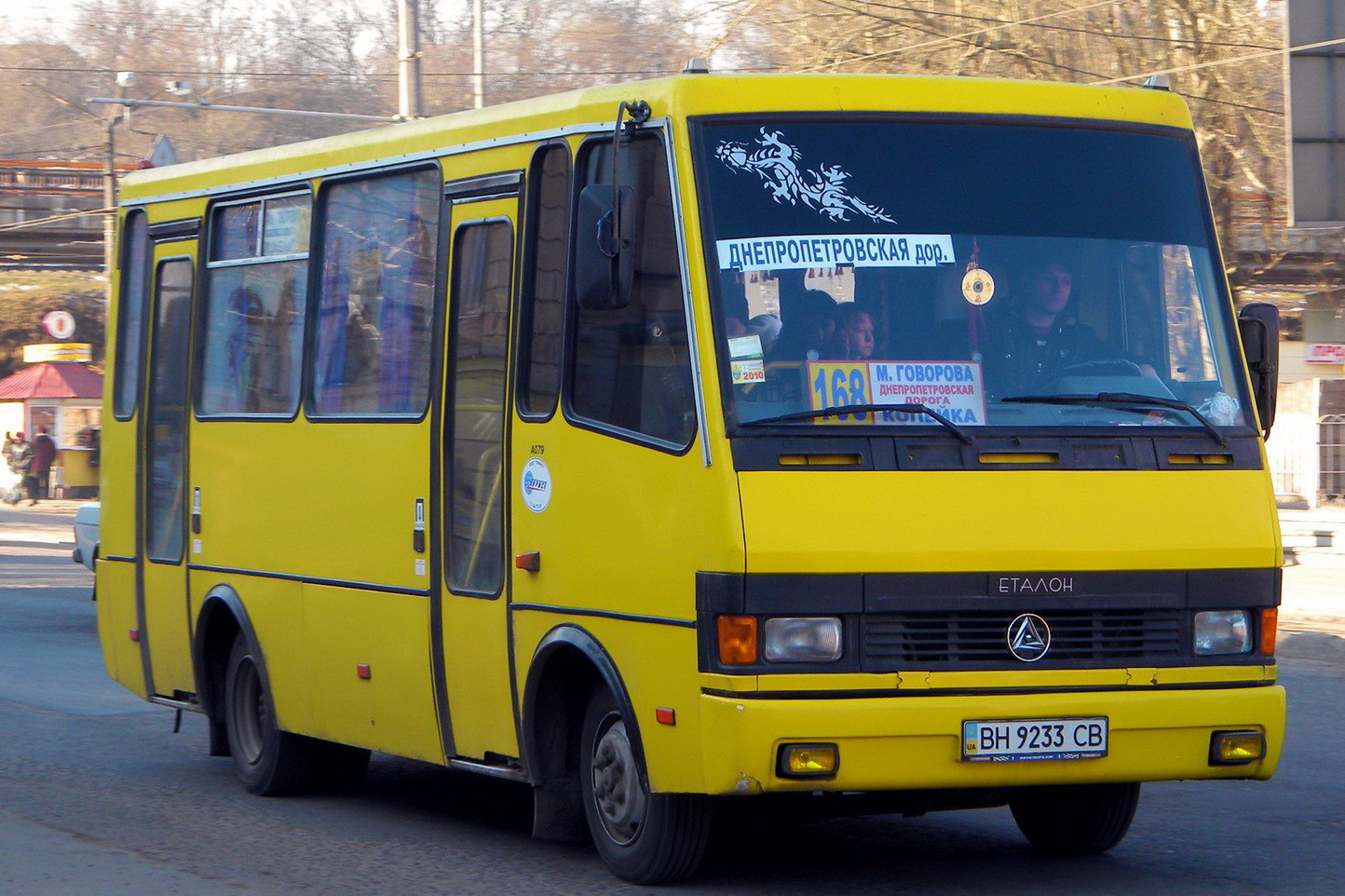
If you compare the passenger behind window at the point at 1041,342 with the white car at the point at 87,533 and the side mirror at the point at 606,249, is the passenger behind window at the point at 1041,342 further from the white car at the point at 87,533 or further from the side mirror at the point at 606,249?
the white car at the point at 87,533

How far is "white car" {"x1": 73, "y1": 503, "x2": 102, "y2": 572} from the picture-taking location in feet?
65.6

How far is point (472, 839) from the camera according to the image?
7.95 metres

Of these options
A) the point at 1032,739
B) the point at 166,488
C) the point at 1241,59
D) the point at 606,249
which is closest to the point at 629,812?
the point at 1032,739

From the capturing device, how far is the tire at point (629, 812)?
21.2 ft

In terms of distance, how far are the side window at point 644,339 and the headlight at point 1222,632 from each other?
5.79 feet

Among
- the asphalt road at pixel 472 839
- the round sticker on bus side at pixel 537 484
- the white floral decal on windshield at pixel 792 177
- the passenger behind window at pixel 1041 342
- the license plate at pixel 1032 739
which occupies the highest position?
the white floral decal on windshield at pixel 792 177

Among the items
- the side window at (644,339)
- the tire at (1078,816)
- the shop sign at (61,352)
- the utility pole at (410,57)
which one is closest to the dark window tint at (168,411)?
the side window at (644,339)

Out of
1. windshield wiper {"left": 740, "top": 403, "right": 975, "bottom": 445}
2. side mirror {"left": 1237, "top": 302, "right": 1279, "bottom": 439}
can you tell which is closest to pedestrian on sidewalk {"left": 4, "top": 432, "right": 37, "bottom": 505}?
side mirror {"left": 1237, "top": 302, "right": 1279, "bottom": 439}

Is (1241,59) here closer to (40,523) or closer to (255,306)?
(255,306)

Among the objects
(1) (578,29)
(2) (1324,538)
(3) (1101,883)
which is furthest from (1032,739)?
(1) (578,29)

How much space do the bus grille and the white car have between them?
49.1 feet

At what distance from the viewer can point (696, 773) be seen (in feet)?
20.0

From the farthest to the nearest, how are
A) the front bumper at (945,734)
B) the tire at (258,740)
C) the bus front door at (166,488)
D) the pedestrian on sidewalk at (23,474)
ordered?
the pedestrian on sidewalk at (23,474)
the bus front door at (166,488)
the tire at (258,740)
the front bumper at (945,734)

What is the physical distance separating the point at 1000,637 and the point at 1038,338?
1.03 metres
